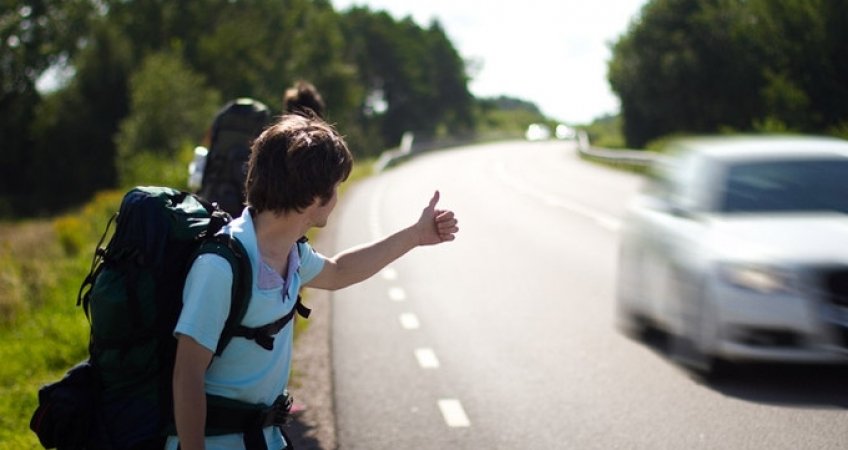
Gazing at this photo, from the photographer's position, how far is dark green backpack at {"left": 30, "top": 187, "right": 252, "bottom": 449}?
2893mm

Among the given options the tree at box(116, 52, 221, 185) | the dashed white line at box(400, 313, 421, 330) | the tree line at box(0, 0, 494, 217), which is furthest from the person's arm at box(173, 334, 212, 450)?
the tree line at box(0, 0, 494, 217)

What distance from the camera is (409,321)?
10.7m

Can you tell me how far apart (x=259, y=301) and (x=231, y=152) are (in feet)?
13.2

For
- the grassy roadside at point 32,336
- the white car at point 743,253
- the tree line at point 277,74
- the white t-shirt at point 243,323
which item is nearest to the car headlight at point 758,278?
the white car at point 743,253

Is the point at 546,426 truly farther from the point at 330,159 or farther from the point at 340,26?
the point at 340,26

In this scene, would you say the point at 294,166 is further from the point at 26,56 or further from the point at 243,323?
the point at 26,56

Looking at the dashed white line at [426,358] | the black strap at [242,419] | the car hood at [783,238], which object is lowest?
the dashed white line at [426,358]

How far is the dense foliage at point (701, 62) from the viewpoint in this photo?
38469mm

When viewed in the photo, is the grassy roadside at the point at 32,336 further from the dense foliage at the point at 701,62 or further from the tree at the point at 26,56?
the tree at the point at 26,56

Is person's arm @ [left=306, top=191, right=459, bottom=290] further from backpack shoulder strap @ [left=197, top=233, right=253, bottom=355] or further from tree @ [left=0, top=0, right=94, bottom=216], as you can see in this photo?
tree @ [left=0, top=0, right=94, bottom=216]

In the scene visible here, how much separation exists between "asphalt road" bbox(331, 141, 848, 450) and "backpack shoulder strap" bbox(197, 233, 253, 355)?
3.42m

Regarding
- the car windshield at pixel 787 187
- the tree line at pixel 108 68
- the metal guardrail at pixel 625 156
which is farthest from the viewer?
the tree line at pixel 108 68

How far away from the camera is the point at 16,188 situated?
77.6 meters

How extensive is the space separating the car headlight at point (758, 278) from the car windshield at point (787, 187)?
98cm
